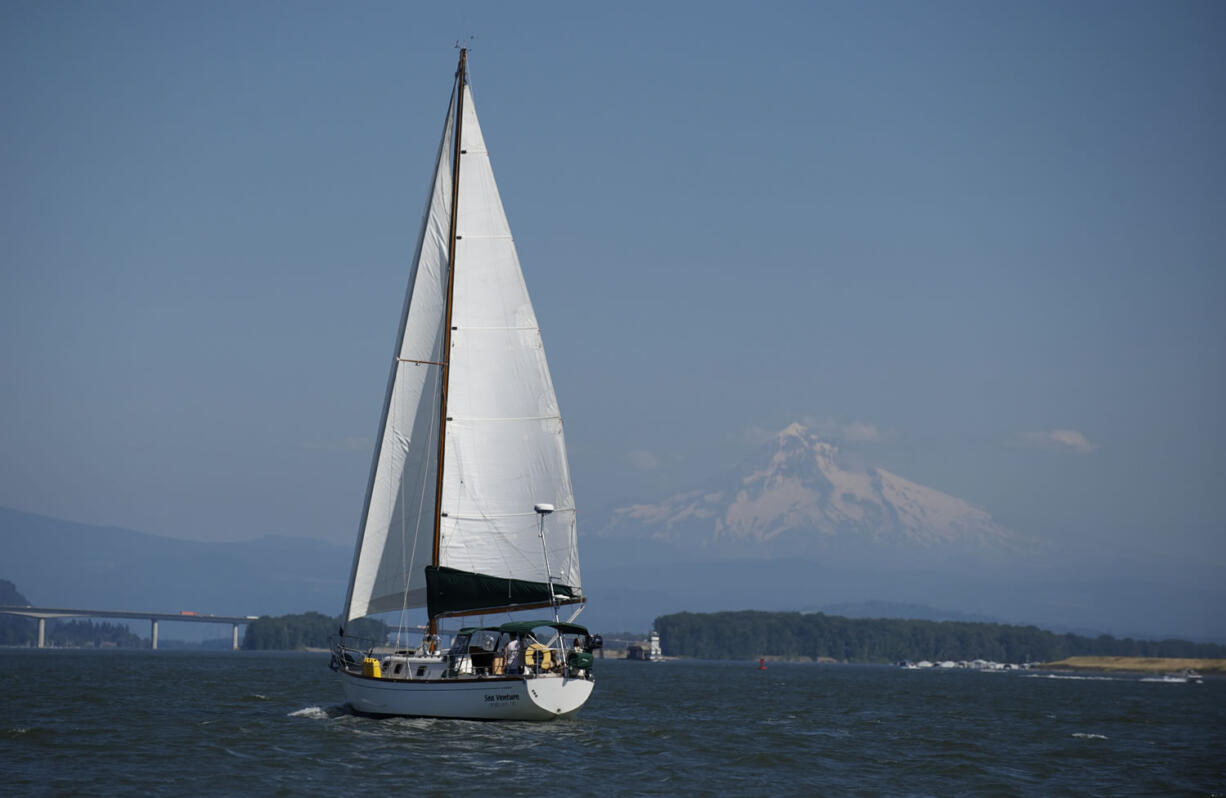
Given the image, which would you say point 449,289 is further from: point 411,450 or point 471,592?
point 471,592

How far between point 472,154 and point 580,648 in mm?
17780

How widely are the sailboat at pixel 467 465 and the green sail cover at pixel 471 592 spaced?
49 mm

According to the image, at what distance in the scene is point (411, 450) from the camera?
47406 mm

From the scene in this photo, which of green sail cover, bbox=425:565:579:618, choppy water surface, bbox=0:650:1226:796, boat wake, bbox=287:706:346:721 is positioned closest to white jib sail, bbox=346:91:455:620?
green sail cover, bbox=425:565:579:618

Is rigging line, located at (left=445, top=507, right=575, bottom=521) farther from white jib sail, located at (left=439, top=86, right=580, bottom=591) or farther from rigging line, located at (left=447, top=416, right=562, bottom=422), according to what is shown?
rigging line, located at (left=447, top=416, right=562, bottom=422)

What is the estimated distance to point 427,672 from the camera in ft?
145

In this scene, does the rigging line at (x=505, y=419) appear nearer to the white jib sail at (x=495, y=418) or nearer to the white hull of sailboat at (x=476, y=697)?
the white jib sail at (x=495, y=418)

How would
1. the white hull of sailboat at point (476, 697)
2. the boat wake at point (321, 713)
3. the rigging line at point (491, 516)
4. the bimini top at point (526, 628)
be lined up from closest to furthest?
1. the white hull of sailboat at point (476, 697)
2. the bimini top at point (526, 628)
3. the rigging line at point (491, 516)
4. the boat wake at point (321, 713)

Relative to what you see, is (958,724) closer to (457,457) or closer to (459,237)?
(457,457)

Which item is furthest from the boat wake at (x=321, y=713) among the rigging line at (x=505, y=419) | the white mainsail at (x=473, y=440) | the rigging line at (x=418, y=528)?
the rigging line at (x=505, y=419)

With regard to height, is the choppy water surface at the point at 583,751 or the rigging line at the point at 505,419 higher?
the rigging line at the point at 505,419

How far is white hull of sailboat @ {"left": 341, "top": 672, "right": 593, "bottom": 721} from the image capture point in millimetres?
43188

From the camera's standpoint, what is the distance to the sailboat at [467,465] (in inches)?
1810

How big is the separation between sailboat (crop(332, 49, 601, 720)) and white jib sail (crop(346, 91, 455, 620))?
0.05 m
